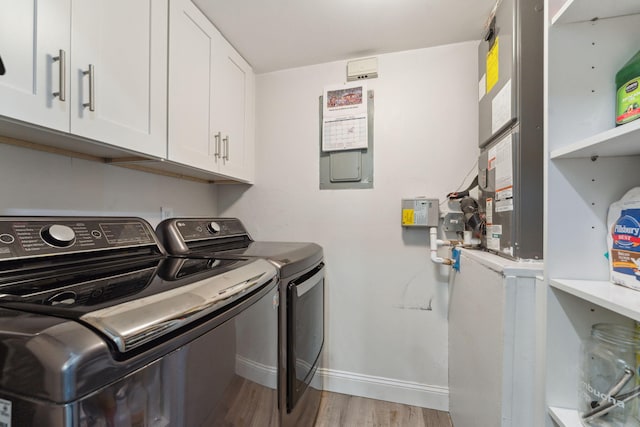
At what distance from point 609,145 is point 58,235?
1.57 metres

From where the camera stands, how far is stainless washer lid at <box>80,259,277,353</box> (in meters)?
0.46

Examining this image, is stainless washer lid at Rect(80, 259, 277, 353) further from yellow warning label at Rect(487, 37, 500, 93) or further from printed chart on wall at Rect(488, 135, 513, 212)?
yellow warning label at Rect(487, 37, 500, 93)

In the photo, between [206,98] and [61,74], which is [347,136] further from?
[61,74]

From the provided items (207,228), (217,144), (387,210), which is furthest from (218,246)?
(387,210)

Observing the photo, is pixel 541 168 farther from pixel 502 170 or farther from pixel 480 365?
pixel 480 365

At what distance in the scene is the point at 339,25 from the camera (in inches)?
58.3

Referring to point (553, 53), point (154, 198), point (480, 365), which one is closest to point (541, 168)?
point (553, 53)

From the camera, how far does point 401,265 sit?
1731 millimetres

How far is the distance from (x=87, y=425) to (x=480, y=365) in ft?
4.04

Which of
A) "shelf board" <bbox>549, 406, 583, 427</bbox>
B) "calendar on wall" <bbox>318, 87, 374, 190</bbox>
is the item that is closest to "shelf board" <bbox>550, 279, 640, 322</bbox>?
"shelf board" <bbox>549, 406, 583, 427</bbox>

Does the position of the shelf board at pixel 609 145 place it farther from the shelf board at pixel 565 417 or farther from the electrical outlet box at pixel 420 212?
the electrical outlet box at pixel 420 212

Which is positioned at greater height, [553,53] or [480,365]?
[553,53]

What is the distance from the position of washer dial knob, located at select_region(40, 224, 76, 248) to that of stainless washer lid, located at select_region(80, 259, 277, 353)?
1.87 feet

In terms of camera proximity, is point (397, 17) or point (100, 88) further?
point (397, 17)
